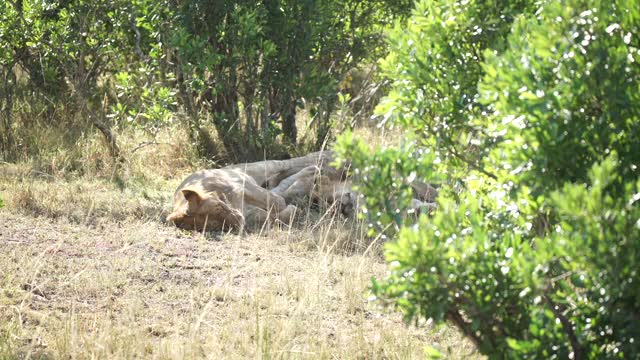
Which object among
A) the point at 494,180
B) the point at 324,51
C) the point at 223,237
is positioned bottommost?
the point at 223,237

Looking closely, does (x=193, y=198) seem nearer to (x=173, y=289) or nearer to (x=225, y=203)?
(x=225, y=203)

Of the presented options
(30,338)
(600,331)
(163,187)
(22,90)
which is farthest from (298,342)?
(22,90)

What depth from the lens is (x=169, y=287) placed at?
5375 millimetres

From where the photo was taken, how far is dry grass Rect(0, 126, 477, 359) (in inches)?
173

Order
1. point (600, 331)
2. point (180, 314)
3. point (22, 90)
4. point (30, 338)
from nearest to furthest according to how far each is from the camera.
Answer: point (600, 331) < point (30, 338) < point (180, 314) < point (22, 90)

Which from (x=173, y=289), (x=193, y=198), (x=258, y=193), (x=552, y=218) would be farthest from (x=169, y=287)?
(x=552, y=218)

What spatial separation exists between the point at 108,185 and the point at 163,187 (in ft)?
1.49

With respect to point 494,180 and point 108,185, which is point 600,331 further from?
point 108,185

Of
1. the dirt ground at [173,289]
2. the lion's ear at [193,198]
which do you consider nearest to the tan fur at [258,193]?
the lion's ear at [193,198]

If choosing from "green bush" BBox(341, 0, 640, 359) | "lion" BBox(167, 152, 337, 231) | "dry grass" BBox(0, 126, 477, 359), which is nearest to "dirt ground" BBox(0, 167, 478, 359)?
"dry grass" BBox(0, 126, 477, 359)

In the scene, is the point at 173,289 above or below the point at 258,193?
below

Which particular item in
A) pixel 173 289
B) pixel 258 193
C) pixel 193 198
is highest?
pixel 258 193

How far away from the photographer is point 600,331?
2.78m

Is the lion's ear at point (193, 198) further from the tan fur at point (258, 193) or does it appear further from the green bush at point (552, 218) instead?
the green bush at point (552, 218)
